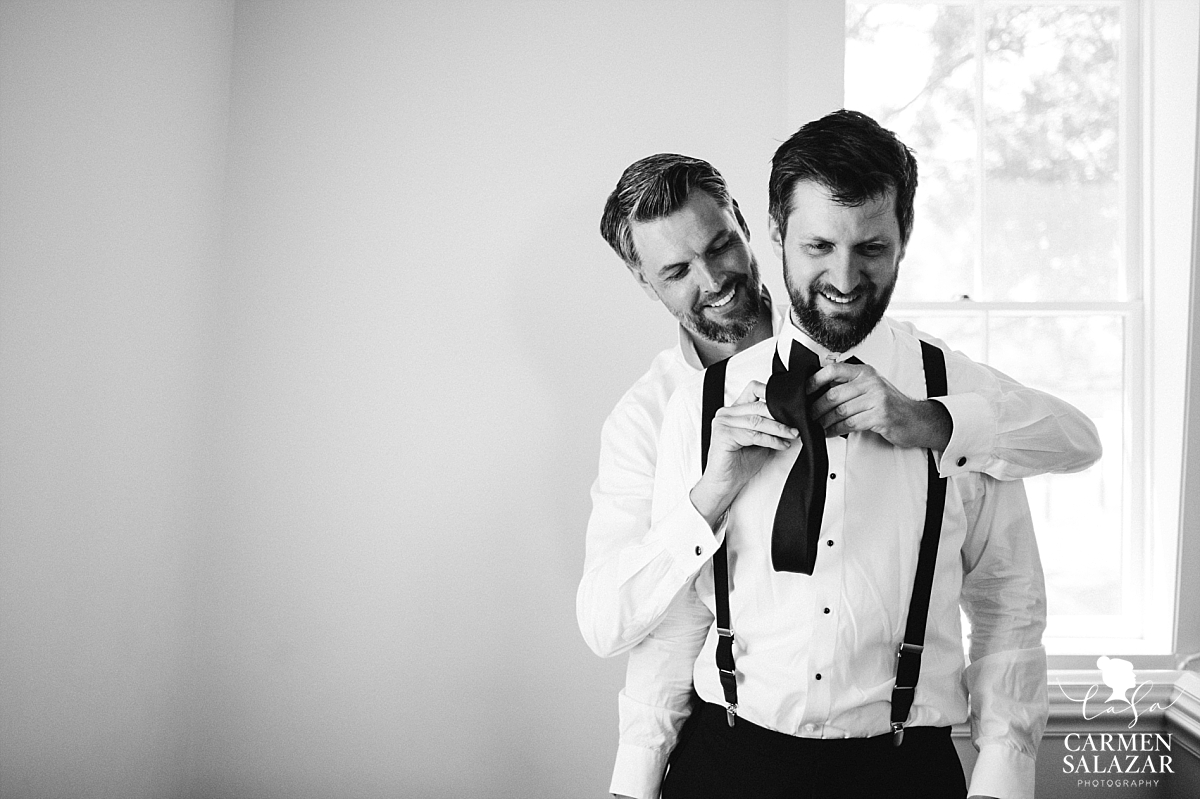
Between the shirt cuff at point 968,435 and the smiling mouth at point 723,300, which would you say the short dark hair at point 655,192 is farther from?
the shirt cuff at point 968,435

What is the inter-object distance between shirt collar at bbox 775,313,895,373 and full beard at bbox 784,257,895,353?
1 cm

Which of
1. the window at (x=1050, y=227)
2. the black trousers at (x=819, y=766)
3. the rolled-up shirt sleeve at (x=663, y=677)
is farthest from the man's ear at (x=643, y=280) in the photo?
the window at (x=1050, y=227)

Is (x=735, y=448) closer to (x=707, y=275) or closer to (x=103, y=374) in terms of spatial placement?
(x=707, y=275)

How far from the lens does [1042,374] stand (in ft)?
7.85

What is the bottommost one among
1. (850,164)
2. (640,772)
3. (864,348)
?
(640,772)

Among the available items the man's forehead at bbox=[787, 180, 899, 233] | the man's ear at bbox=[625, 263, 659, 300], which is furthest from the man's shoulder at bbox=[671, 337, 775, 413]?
the man's ear at bbox=[625, 263, 659, 300]

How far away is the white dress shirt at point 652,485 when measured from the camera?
4.13 feet

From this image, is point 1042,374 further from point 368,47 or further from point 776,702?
point 368,47

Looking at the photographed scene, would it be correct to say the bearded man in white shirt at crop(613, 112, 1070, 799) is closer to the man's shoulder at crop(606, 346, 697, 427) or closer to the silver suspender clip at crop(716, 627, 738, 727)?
the silver suspender clip at crop(716, 627, 738, 727)

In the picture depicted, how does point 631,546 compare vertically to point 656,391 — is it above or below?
below

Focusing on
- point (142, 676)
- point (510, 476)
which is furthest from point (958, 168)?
point (142, 676)

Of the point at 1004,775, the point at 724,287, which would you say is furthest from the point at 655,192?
the point at 1004,775

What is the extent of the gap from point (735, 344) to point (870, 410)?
0.50 meters

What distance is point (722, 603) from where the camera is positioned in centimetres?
132
